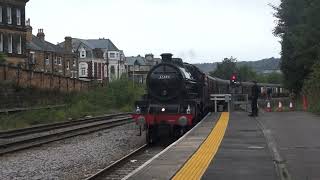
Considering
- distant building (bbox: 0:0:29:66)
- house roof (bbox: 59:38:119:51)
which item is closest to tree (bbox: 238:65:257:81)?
house roof (bbox: 59:38:119:51)

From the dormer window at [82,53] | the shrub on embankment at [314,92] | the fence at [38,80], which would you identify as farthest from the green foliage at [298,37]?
the dormer window at [82,53]

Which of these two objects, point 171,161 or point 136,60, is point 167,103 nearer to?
point 171,161

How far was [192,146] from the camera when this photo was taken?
617 inches

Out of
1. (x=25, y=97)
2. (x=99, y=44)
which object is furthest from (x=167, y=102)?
(x=99, y=44)

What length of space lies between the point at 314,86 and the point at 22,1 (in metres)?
43.1

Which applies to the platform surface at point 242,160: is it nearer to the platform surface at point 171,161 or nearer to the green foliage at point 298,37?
the platform surface at point 171,161

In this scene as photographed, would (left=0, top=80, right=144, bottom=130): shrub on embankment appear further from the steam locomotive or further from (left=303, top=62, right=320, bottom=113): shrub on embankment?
the steam locomotive

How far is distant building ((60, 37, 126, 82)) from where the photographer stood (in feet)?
352

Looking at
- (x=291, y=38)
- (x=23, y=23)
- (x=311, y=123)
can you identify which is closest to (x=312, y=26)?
(x=291, y=38)

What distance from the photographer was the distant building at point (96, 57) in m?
107

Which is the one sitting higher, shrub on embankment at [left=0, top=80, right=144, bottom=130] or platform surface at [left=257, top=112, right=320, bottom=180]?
shrub on embankment at [left=0, top=80, right=144, bottom=130]

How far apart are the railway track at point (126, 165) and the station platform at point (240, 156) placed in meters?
0.94

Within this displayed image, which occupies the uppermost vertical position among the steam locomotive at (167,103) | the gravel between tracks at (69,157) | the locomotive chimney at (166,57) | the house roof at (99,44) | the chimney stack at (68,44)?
the house roof at (99,44)

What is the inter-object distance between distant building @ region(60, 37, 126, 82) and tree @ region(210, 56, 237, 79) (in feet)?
73.7
